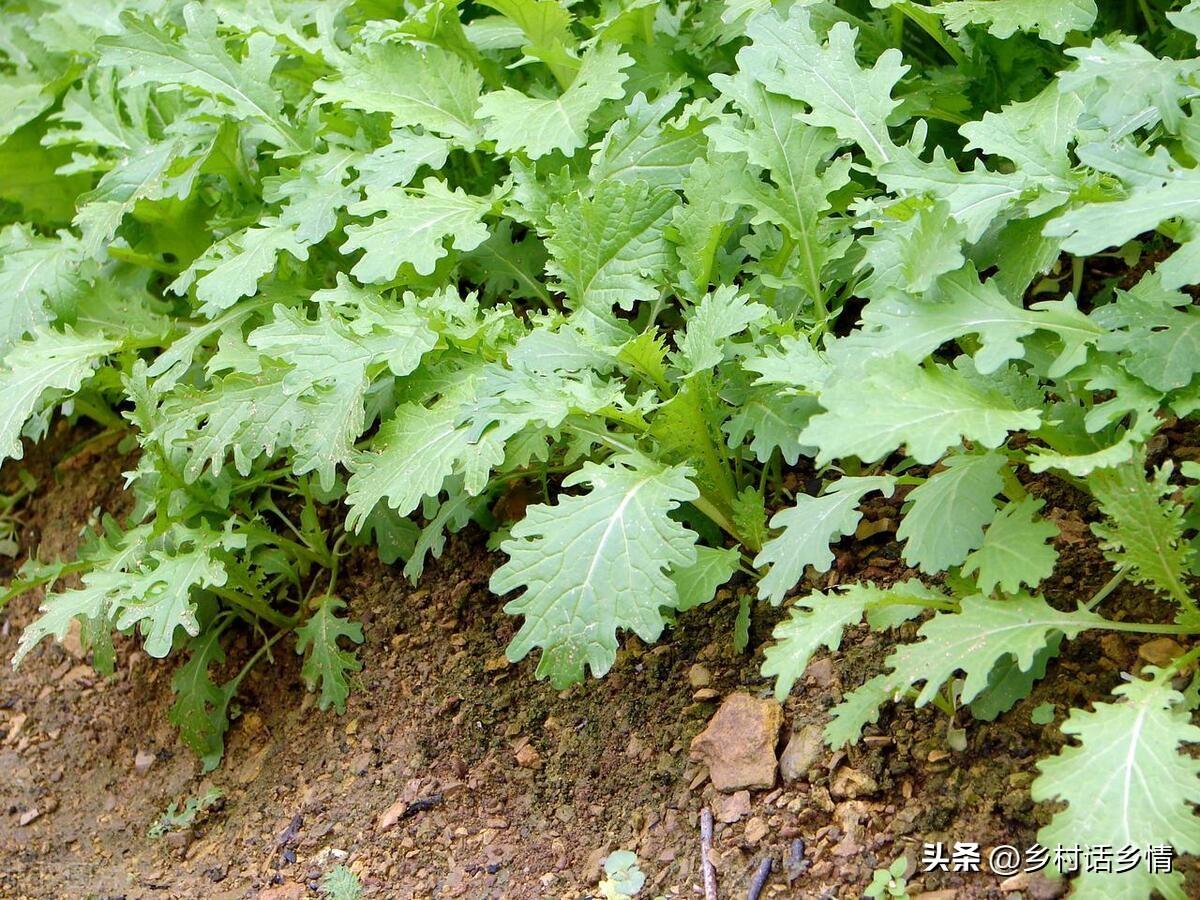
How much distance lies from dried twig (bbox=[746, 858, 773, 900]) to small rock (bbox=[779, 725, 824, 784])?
21 cm

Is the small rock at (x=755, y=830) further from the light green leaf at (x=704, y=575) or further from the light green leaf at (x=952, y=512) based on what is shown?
the light green leaf at (x=952, y=512)

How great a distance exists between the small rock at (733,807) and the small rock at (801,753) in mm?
97

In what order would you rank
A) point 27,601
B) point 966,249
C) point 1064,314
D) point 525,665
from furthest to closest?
point 27,601 < point 525,665 < point 966,249 < point 1064,314

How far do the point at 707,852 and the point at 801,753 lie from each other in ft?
0.96

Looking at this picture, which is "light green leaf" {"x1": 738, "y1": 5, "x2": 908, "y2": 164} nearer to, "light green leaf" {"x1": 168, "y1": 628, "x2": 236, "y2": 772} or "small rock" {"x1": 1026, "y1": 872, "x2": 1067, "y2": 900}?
"small rock" {"x1": 1026, "y1": 872, "x2": 1067, "y2": 900}

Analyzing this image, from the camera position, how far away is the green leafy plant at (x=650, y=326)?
7.47 ft

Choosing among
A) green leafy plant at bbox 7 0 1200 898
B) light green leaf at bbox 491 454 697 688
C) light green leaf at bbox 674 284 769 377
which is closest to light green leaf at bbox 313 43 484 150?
green leafy plant at bbox 7 0 1200 898

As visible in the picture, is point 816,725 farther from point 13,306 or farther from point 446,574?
point 13,306

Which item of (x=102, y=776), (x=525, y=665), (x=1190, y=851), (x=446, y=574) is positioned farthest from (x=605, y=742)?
(x=102, y=776)

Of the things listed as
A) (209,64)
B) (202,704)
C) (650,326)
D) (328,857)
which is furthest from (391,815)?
(209,64)

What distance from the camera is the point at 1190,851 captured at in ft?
6.07

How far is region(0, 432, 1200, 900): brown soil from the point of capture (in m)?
2.42

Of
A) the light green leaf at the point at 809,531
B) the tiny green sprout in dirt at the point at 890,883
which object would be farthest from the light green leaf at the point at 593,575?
the tiny green sprout in dirt at the point at 890,883

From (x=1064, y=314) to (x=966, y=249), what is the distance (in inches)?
14.5
